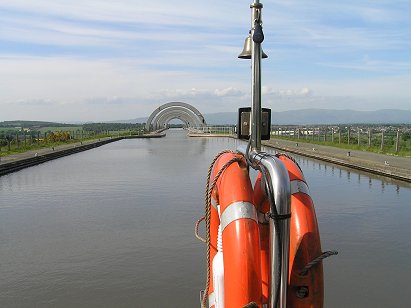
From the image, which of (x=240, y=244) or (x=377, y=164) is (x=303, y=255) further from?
(x=377, y=164)

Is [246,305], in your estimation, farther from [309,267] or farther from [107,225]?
[107,225]

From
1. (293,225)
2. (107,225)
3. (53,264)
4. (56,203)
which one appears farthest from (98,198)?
(293,225)

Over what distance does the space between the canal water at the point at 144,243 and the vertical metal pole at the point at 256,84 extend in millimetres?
1813

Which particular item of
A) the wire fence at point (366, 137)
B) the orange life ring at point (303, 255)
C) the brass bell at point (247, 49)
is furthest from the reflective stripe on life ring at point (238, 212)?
the wire fence at point (366, 137)

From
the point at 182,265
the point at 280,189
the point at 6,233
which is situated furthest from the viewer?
the point at 6,233

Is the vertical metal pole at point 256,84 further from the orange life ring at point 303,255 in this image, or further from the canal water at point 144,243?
the canal water at point 144,243

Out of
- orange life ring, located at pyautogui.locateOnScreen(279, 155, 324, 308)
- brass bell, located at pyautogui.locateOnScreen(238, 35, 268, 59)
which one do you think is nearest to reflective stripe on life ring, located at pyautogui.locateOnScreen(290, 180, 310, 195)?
orange life ring, located at pyautogui.locateOnScreen(279, 155, 324, 308)

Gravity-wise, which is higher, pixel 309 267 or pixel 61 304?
pixel 309 267

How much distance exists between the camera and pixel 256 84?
416cm

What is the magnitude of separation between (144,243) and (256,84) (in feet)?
16.0

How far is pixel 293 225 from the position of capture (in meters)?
3.78

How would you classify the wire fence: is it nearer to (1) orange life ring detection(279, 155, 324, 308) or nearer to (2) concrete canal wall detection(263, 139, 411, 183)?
(2) concrete canal wall detection(263, 139, 411, 183)

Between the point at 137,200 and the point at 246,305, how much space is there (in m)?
9.16

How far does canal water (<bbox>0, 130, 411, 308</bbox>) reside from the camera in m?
6.18
